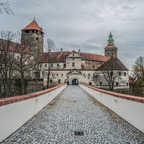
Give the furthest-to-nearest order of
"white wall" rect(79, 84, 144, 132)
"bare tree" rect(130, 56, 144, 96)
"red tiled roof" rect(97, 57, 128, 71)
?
1. "red tiled roof" rect(97, 57, 128, 71)
2. "bare tree" rect(130, 56, 144, 96)
3. "white wall" rect(79, 84, 144, 132)

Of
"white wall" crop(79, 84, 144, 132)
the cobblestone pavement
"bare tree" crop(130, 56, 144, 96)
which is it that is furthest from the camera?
"bare tree" crop(130, 56, 144, 96)

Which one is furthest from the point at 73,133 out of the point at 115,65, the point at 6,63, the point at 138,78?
the point at 115,65

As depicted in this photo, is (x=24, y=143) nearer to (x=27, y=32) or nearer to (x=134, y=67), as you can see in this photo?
(x=134, y=67)

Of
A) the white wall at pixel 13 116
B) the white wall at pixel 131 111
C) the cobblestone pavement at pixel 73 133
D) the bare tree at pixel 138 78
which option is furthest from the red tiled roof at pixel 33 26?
the cobblestone pavement at pixel 73 133

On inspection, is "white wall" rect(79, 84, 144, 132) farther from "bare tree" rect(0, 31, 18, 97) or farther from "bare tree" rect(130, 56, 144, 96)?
"bare tree" rect(130, 56, 144, 96)

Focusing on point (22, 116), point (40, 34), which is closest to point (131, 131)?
point (22, 116)

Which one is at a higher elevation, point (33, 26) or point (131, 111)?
point (33, 26)

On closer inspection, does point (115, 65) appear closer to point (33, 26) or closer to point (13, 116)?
point (33, 26)

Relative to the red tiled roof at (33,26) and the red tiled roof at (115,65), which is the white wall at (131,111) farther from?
the red tiled roof at (33,26)

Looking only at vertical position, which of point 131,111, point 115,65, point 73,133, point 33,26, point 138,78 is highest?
point 33,26

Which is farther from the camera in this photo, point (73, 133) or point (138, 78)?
point (138, 78)

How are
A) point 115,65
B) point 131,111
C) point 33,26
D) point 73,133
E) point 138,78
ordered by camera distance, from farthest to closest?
1. point 33,26
2. point 115,65
3. point 138,78
4. point 131,111
5. point 73,133

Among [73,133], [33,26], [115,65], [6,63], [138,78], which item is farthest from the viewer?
[33,26]

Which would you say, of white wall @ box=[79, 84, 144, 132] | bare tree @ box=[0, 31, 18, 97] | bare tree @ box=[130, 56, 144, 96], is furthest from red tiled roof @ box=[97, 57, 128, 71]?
white wall @ box=[79, 84, 144, 132]
